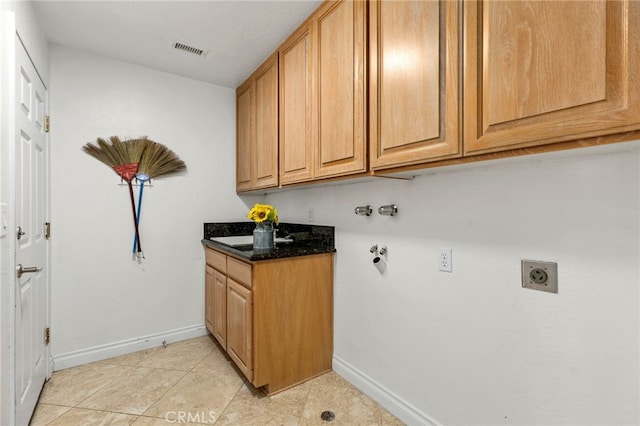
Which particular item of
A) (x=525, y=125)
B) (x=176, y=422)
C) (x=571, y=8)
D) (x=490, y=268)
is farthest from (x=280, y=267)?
(x=571, y=8)

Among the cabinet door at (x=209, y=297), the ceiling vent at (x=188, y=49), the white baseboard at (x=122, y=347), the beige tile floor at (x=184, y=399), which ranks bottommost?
the beige tile floor at (x=184, y=399)

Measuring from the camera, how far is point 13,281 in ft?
4.28

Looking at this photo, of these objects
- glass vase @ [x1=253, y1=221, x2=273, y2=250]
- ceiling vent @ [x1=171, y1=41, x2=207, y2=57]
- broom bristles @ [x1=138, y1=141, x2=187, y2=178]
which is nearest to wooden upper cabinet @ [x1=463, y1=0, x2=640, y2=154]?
glass vase @ [x1=253, y1=221, x2=273, y2=250]

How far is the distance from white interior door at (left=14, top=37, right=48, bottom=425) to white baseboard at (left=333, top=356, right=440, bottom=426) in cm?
167

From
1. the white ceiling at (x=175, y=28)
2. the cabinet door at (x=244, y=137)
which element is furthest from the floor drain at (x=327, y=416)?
the white ceiling at (x=175, y=28)

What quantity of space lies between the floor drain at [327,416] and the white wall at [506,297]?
0.29m

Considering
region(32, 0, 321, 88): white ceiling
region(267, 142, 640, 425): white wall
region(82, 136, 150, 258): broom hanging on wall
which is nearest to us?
region(267, 142, 640, 425): white wall

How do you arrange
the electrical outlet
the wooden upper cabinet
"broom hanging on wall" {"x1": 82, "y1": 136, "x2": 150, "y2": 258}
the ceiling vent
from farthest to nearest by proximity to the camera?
"broom hanging on wall" {"x1": 82, "y1": 136, "x2": 150, "y2": 258} → the ceiling vent → the electrical outlet → the wooden upper cabinet

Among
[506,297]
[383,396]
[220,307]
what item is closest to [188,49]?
[220,307]

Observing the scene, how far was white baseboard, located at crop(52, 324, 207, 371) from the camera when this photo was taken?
6.97ft

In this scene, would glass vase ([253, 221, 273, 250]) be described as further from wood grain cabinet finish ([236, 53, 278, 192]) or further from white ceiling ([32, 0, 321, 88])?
A: white ceiling ([32, 0, 321, 88])

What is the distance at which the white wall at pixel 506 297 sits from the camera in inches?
36.7

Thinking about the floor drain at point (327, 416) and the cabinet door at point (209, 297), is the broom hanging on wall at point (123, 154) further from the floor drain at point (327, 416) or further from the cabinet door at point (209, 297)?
the floor drain at point (327, 416)

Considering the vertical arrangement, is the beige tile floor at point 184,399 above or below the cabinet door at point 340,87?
below
